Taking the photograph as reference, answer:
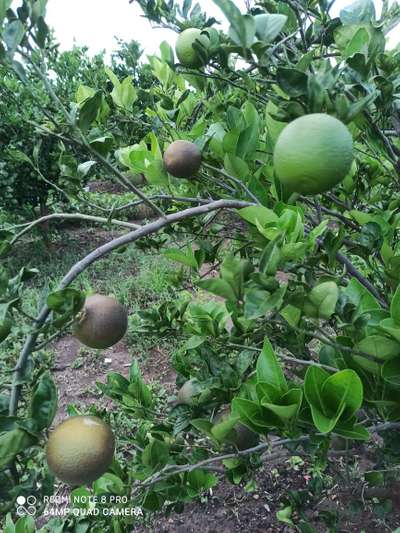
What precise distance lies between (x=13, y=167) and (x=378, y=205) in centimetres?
389

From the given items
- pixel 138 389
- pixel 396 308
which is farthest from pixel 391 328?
pixel 138 389

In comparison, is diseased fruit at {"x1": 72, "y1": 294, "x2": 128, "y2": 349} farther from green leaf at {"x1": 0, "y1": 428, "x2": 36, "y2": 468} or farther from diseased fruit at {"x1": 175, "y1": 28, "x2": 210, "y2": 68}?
diseased fruit at {"x1": 175, "y1": 28, "x2": 210, "y2": 68}

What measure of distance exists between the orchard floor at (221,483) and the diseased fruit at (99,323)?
2.68 ft

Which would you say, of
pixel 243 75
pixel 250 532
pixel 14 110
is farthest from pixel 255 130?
pixel 14 110

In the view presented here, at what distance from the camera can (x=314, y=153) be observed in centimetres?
61

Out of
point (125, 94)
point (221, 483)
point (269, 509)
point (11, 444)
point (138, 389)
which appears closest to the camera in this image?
point (11, 444)

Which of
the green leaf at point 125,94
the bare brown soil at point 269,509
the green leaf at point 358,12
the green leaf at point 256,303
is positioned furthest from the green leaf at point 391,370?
the green leaf at point 125,94

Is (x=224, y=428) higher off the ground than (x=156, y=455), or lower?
higher

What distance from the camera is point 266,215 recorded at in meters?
0.74

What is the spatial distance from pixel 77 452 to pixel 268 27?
67cm

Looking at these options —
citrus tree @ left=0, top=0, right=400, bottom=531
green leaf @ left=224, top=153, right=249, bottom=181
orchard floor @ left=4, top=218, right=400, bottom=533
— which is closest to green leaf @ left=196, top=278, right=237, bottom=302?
citrus tree @ left=0, top=0, right=400, bottom=531

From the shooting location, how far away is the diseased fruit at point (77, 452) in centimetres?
60

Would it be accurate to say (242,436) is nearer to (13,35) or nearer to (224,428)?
(224,428)

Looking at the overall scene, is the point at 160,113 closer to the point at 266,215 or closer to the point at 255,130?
the point at 255,130
